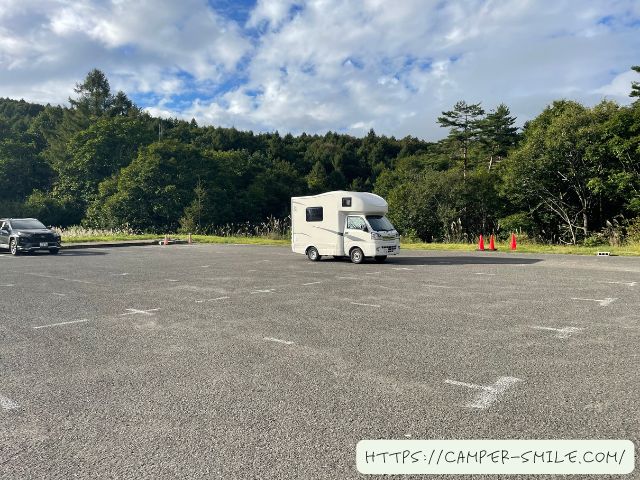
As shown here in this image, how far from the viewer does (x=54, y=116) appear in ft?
276

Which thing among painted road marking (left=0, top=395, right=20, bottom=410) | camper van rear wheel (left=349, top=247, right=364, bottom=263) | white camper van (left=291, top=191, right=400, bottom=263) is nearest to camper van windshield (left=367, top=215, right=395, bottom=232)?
white camper van (left=291, top=191, right=400, bottom=263)

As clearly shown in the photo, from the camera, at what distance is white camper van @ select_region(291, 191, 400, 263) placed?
16922 millimetres

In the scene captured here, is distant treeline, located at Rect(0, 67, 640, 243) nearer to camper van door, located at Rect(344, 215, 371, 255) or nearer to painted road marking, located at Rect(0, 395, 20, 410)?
camper van door, located at Rect(344, 215, 371, 255)

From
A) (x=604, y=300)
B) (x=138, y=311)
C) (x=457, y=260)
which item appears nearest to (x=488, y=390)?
(x=604, y=300)

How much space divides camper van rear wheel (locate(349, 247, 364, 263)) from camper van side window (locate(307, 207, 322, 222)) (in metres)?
1.88

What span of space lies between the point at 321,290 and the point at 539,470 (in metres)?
7.86

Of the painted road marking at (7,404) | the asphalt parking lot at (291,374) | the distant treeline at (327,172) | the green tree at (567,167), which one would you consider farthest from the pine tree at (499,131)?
the painted road marking at (7,404)

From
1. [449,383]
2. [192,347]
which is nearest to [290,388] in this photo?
[449,383]

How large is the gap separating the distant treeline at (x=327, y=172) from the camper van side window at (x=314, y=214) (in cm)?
1425

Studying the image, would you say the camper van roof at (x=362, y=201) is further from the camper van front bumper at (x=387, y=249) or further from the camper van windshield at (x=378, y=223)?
the camper van front bumper at (x=387, y=249)

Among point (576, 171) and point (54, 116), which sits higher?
point (54, 116)

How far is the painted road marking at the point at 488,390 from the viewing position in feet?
13.7

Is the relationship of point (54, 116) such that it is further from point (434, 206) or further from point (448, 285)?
point (448, 285)

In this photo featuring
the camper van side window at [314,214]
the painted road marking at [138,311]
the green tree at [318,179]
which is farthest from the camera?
the green tree at [318,179]
